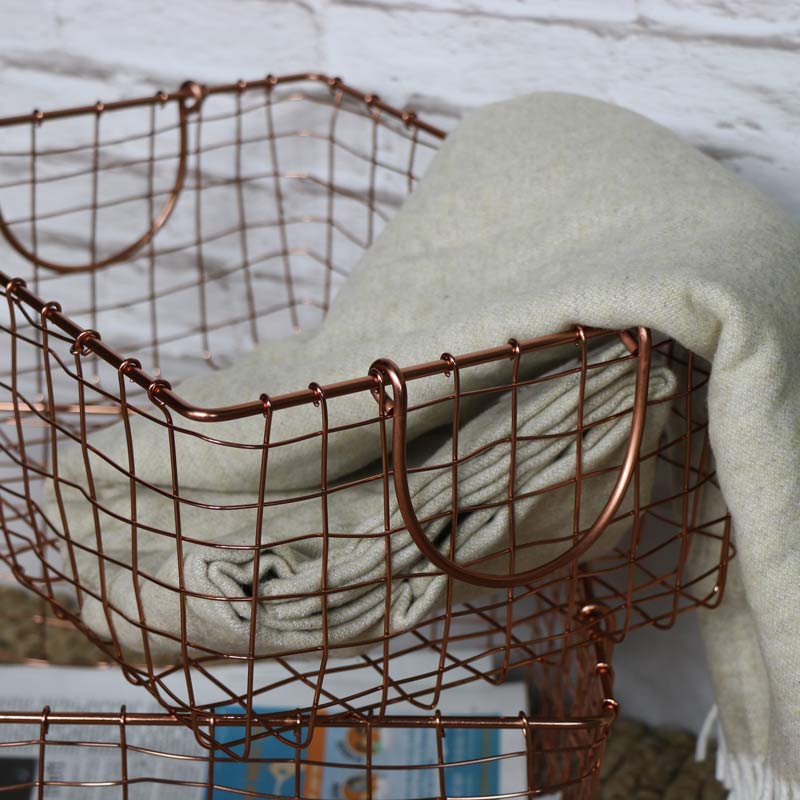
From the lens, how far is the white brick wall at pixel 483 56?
2.49 feet

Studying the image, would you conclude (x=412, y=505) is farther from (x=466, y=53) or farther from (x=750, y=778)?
(x=466, y=53)

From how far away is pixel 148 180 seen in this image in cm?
98

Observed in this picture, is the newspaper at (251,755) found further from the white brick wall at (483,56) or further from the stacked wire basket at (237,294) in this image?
the white brick wall at (483,56)

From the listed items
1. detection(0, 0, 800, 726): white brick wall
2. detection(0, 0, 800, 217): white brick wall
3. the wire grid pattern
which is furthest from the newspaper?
detection(0, 0, 800, 217): white brick wall

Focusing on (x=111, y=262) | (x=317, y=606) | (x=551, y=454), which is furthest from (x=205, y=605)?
(x=111, y=262)

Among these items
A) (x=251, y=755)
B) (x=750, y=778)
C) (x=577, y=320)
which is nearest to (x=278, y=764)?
(x=251, y=755)

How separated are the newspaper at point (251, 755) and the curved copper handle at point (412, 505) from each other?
14.7 inches

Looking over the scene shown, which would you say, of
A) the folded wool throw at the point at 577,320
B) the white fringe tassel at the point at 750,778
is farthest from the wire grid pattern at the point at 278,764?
the folded wool throw at the point at 577,320

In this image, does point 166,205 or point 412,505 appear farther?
point 166,205

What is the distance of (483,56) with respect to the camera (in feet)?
2.77

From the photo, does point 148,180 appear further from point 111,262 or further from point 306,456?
point 306,456

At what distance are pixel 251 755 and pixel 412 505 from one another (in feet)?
1.43

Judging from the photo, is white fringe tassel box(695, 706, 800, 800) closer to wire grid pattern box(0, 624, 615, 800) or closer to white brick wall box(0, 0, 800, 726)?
wire grid pattern box(0, 624, 615, 800)

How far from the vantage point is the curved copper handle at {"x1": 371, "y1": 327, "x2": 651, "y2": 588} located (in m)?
0.46
